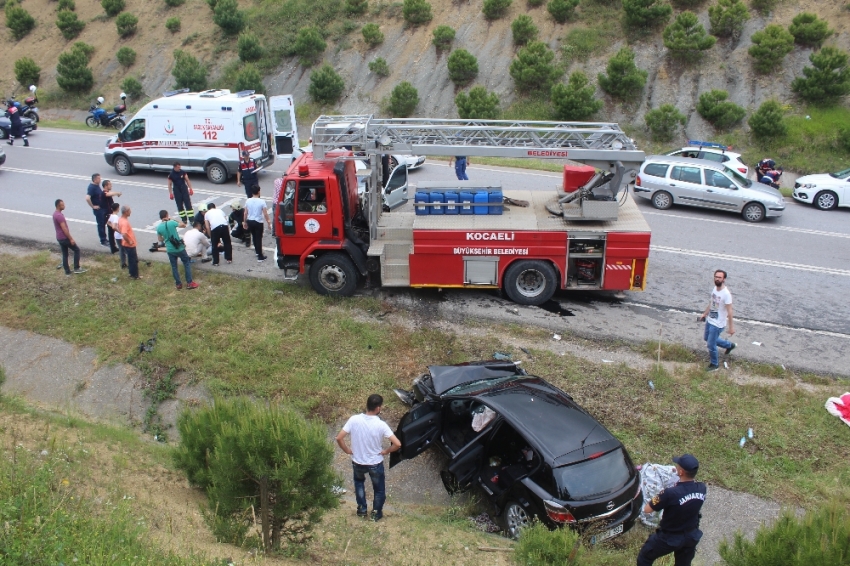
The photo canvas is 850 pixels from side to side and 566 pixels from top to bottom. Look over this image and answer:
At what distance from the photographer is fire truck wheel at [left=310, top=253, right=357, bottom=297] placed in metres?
12.5

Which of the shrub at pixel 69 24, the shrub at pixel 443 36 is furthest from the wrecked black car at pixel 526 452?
the shrub at pixel 69 24

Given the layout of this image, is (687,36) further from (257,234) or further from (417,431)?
(417,431)

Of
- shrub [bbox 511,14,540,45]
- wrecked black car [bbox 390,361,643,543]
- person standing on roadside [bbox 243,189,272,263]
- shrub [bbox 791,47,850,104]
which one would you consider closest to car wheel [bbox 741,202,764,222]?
shrub [bbox 791,47,850,104]

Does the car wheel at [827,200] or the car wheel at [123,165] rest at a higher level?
the car wheel at [123,165]

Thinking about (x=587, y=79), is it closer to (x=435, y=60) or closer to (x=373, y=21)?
(x=435, y=60)

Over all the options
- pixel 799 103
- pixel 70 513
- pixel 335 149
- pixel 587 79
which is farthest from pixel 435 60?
pixel 70 513

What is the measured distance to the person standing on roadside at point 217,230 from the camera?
1360cm

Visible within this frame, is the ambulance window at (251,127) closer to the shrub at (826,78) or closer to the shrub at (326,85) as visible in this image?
the shrub at (326,85)

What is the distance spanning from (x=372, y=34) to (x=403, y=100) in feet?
15.3

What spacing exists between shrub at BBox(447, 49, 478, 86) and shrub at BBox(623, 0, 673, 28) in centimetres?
664

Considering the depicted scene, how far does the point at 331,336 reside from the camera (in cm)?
1138

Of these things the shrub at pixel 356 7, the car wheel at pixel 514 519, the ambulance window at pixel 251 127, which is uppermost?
the shrub at pixel 356 7

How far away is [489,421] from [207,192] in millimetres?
13599

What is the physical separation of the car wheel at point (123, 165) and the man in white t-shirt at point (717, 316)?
16.6 metres
